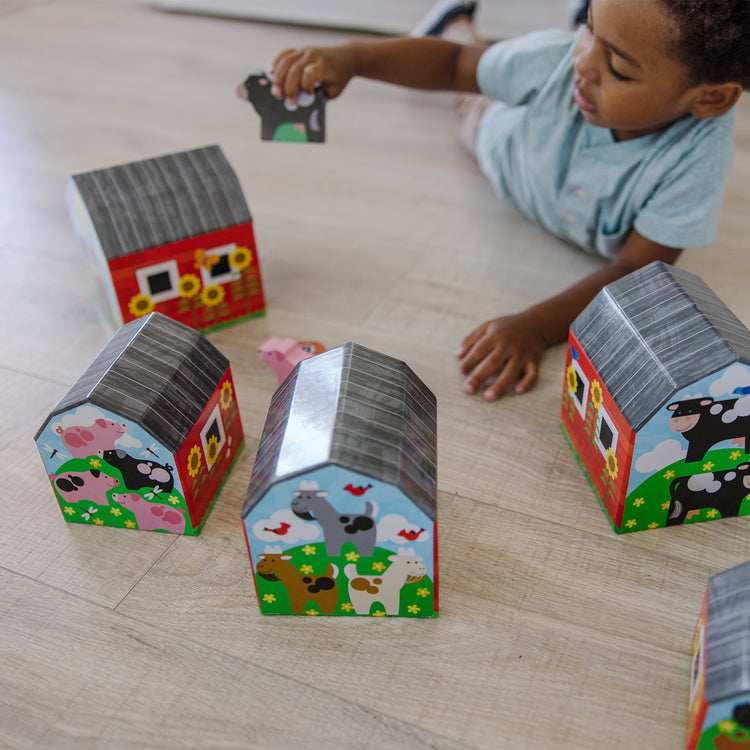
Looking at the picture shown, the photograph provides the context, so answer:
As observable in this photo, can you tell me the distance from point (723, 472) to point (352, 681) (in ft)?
1.13

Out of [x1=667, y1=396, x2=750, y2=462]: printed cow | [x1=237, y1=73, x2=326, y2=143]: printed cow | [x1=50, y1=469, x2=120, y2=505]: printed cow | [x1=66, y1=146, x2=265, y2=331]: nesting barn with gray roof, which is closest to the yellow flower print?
[x1=66, y1=146, x2=265, y2=331]: nesting barn with gray roof

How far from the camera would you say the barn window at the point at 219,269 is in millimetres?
918

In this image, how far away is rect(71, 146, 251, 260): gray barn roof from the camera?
86cm

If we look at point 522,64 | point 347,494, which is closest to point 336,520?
point 347,494

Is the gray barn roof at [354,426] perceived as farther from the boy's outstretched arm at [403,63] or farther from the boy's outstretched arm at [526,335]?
the boy's outstretched arm at [403,63]

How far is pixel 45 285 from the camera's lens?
1.07 metres

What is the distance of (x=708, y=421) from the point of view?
63cm

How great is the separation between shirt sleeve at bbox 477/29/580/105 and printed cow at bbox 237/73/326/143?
0.26 meters

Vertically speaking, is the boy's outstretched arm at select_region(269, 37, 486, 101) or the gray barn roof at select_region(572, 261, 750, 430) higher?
the boy's outstretched arm at select_region(269, 37, 486, 101)

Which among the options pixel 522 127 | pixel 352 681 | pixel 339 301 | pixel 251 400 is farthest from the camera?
pixel 522 127

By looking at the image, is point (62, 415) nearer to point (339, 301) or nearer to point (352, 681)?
point (352, 681)

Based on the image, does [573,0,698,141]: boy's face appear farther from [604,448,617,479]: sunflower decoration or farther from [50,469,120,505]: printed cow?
[50,469,120,505]: printed cow

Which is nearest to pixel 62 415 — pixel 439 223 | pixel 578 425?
pixel 578 425

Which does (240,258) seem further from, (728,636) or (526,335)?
(728,636)
